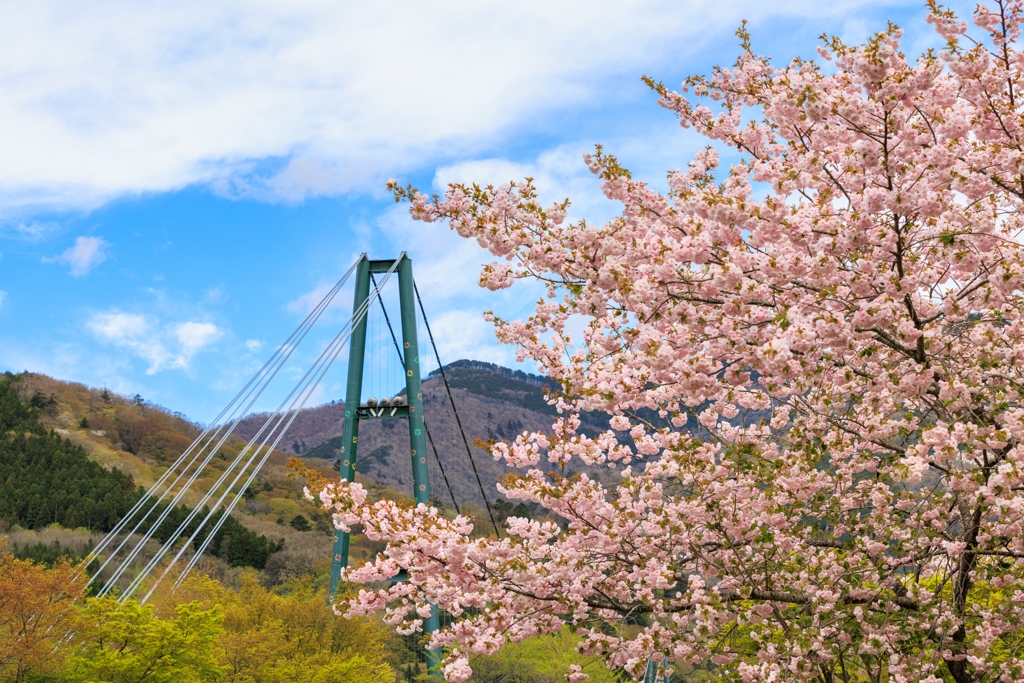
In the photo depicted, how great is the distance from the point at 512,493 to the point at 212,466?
142 feet

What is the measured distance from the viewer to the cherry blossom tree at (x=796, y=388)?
3908 mm

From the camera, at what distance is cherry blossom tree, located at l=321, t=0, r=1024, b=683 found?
12.8 feet

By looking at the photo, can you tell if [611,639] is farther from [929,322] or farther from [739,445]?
[929,322]

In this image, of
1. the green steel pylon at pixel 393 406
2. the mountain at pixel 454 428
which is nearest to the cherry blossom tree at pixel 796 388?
the green steel pylon at pixel 393 406

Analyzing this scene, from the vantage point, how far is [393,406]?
45.3 ft

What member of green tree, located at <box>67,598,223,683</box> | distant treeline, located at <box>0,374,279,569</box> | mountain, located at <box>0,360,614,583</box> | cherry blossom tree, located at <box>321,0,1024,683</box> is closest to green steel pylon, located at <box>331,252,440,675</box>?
mountain, located at <box>0,360,614,583</box>

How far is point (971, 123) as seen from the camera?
425cm

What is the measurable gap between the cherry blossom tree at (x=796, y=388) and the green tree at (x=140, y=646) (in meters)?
8.13

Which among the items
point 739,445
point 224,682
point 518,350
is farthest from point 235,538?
point 739,445

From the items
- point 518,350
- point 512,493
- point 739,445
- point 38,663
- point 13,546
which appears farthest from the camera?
point 13,546

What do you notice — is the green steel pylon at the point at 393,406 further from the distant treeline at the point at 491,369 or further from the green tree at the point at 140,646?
the distant treeline at the point at 491,369

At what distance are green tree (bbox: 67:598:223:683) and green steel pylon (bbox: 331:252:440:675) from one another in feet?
6.59

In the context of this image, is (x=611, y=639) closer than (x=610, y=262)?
No

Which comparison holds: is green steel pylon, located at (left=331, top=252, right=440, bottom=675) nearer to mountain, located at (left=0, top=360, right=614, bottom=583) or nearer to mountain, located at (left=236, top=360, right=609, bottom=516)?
mountain, located at (left=0, top=360, right=614, bottom=583)
